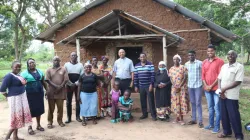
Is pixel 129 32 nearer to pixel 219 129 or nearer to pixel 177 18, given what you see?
pixel 177 18

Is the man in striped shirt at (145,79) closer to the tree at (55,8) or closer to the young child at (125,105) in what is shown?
the young child at (125,105)

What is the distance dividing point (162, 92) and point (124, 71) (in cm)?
109

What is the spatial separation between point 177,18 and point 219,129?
4.80m

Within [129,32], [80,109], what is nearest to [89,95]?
[80,109]

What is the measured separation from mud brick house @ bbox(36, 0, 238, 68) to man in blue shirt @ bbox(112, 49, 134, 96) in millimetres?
1807

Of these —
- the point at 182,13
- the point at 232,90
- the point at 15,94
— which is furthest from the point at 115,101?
the point at 182,13

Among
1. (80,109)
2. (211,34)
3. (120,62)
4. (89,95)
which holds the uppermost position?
(211,34)

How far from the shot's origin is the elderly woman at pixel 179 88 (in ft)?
18.0

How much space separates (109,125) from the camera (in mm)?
5777

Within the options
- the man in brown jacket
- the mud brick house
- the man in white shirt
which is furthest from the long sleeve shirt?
the man in brown jacket

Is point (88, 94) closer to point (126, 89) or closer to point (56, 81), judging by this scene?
point (56, 81)

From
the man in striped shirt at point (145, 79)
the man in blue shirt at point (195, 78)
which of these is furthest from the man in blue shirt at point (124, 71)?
the man in blue shirt at point (195, 78)

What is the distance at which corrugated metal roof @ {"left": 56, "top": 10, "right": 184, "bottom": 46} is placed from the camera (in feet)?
22.0

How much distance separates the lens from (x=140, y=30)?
8.91 meters
